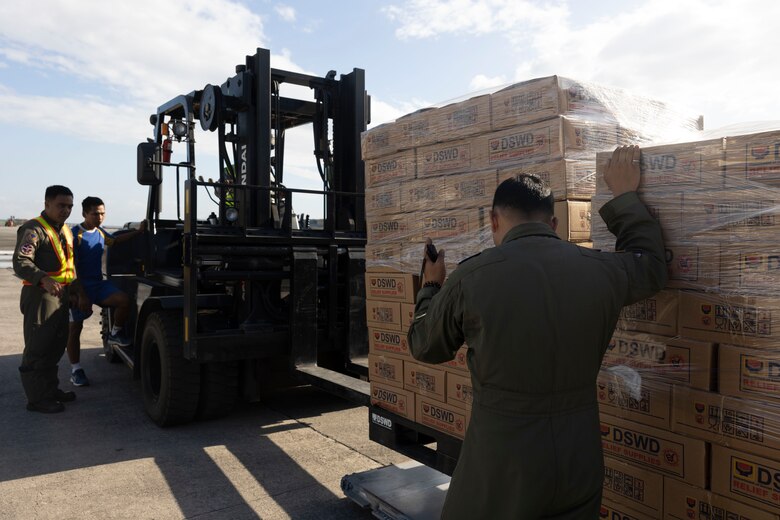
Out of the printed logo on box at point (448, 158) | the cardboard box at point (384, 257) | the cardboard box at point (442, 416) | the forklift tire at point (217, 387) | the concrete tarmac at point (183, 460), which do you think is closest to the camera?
the printed logo on box at point (448, 158)

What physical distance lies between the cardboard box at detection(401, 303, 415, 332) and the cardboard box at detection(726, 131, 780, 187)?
1.61 meters

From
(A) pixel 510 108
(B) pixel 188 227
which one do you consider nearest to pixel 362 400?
(B) pixel 188 227

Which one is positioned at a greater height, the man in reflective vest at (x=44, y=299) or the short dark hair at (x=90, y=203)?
the short dark hair at (x=90, y=203)

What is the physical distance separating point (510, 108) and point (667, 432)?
135 centimetres

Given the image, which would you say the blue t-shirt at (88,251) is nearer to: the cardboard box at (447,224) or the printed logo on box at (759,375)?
the cardboard box at (447,224)

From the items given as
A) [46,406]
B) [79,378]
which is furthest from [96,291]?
[46,406]

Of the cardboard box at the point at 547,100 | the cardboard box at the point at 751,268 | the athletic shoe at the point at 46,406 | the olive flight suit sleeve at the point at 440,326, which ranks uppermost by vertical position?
the cardboard box at the point at 547,100

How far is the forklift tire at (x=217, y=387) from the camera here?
5.09 m

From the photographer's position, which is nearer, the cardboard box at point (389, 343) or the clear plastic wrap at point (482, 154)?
the clear plastic wrap at point (482, 154)

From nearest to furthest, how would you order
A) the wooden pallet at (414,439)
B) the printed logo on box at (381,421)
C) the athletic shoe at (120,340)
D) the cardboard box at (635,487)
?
the cardboard box at (635,487) < the wooden pallet at (414,439) < the printed logo on box at (381,421) < the athletic shoe at (120,340)

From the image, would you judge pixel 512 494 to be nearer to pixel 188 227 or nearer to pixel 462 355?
pixel 462 355

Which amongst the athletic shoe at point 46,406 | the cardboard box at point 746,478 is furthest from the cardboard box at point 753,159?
the athletic shoe at point 46,406

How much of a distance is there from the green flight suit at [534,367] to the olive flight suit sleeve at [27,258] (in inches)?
195

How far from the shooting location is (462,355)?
2.85 meters
